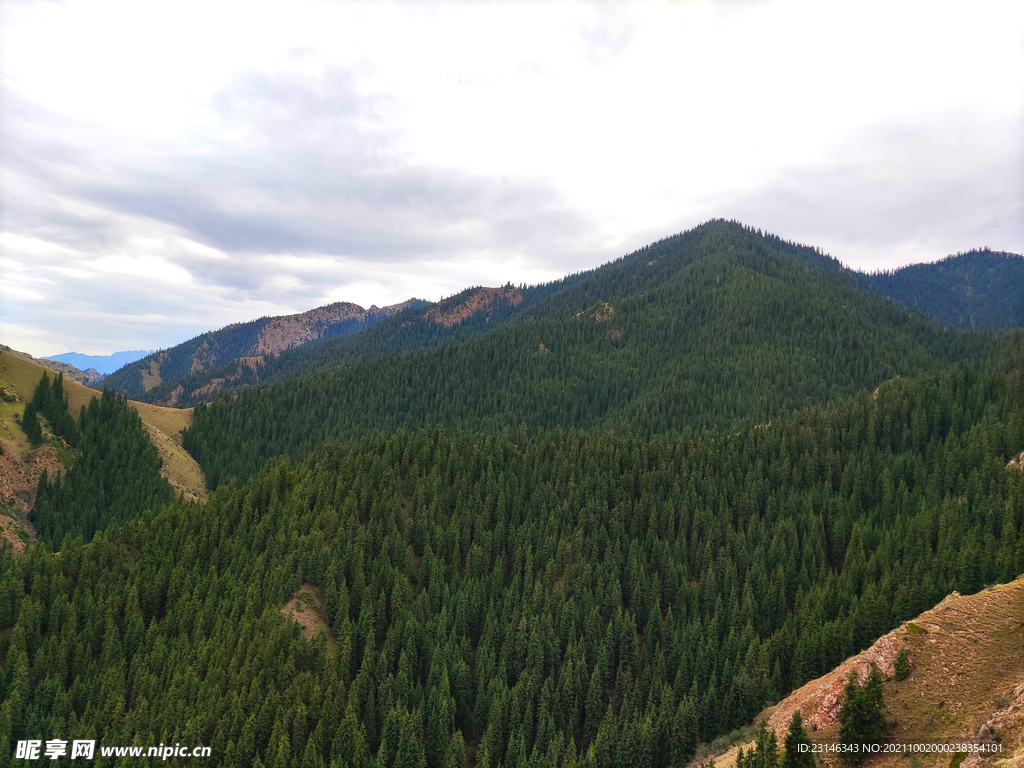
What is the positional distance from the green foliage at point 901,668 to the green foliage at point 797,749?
11.4 metres

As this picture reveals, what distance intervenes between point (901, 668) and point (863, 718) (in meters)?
8.54

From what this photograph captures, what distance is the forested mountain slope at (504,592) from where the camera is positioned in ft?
267

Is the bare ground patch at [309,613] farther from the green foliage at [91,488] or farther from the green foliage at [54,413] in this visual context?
the green foliage at [54,413]

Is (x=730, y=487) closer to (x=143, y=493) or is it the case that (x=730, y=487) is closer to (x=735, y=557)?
(x=735, y=557)

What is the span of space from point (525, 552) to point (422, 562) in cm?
2357

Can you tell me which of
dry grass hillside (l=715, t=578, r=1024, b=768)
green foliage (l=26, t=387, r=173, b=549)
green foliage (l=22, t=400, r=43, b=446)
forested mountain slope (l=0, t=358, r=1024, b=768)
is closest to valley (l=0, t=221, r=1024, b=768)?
dry grass hillside (l=715, t=578, r=1024, b=768)

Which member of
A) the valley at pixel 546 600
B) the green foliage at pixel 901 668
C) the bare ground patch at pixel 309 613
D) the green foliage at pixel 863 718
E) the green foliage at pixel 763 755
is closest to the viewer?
the green foliage at pixel 863 718

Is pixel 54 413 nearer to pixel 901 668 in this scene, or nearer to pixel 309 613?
pixel 309 613

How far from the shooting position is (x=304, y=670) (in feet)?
296

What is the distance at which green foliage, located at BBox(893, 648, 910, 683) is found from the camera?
52.2m

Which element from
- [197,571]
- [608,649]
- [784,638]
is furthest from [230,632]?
[784,638]

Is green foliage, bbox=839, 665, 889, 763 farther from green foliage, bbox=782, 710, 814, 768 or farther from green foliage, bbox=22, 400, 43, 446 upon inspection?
green foliage, bbox=22, 400, 43, 446

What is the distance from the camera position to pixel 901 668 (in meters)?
52.3

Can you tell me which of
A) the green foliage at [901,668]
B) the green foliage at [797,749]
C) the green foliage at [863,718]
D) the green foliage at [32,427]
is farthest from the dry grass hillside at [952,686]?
the green foliage at [32,427]
